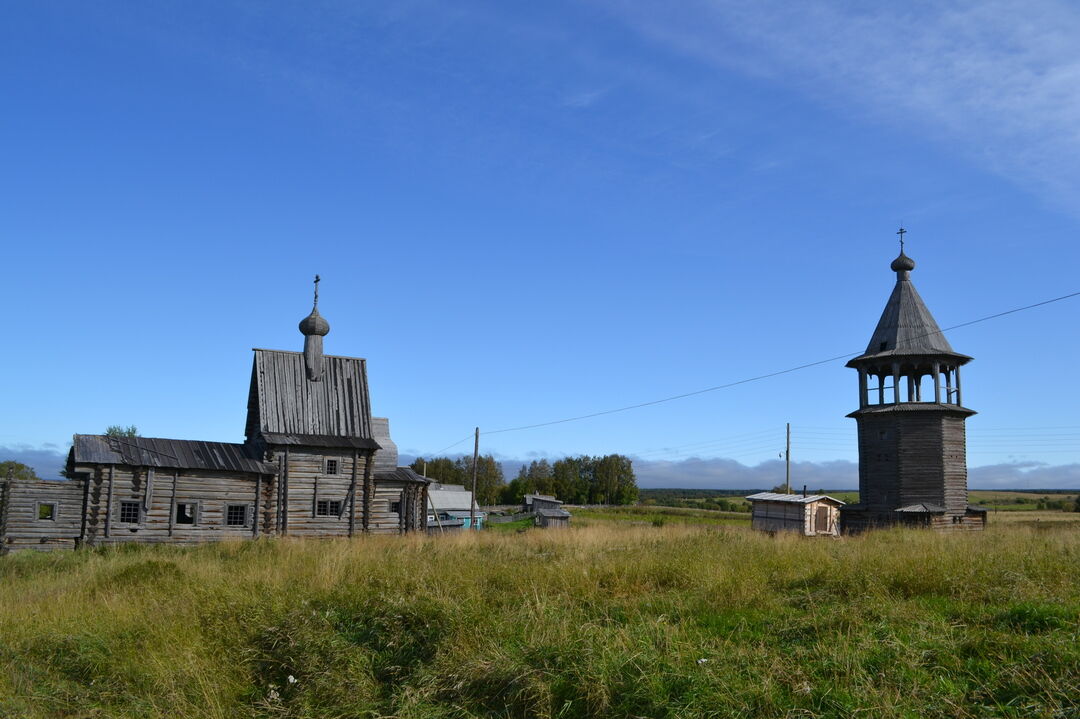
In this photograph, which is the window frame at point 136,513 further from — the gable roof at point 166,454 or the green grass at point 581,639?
the green grass at point 581,639

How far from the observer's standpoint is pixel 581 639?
773 cm

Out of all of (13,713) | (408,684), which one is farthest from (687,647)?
(13,713)

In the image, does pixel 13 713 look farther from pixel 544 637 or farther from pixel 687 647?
pixel 687 647

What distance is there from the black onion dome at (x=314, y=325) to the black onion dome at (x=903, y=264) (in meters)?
24.8

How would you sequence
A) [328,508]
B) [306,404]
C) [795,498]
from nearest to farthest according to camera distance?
1. [795,498]
2. [328,508]
3. [306,404]

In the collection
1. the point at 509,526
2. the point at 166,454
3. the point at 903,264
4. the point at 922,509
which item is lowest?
the point at 509,526

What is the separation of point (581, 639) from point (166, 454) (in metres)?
26.9

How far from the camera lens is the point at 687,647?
24.4ft

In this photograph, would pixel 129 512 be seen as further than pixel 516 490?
No

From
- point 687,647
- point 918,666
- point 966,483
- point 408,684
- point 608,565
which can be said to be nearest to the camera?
point 918,666

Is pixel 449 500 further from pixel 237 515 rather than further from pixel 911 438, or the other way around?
pixel 911 438

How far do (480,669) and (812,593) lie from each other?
15.1 feet

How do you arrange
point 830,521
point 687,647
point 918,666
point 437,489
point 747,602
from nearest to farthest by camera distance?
point 918,666, point 687,647, point 747,602, point 830,521, point 437,489

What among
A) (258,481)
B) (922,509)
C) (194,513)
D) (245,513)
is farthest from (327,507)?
(922,509)
